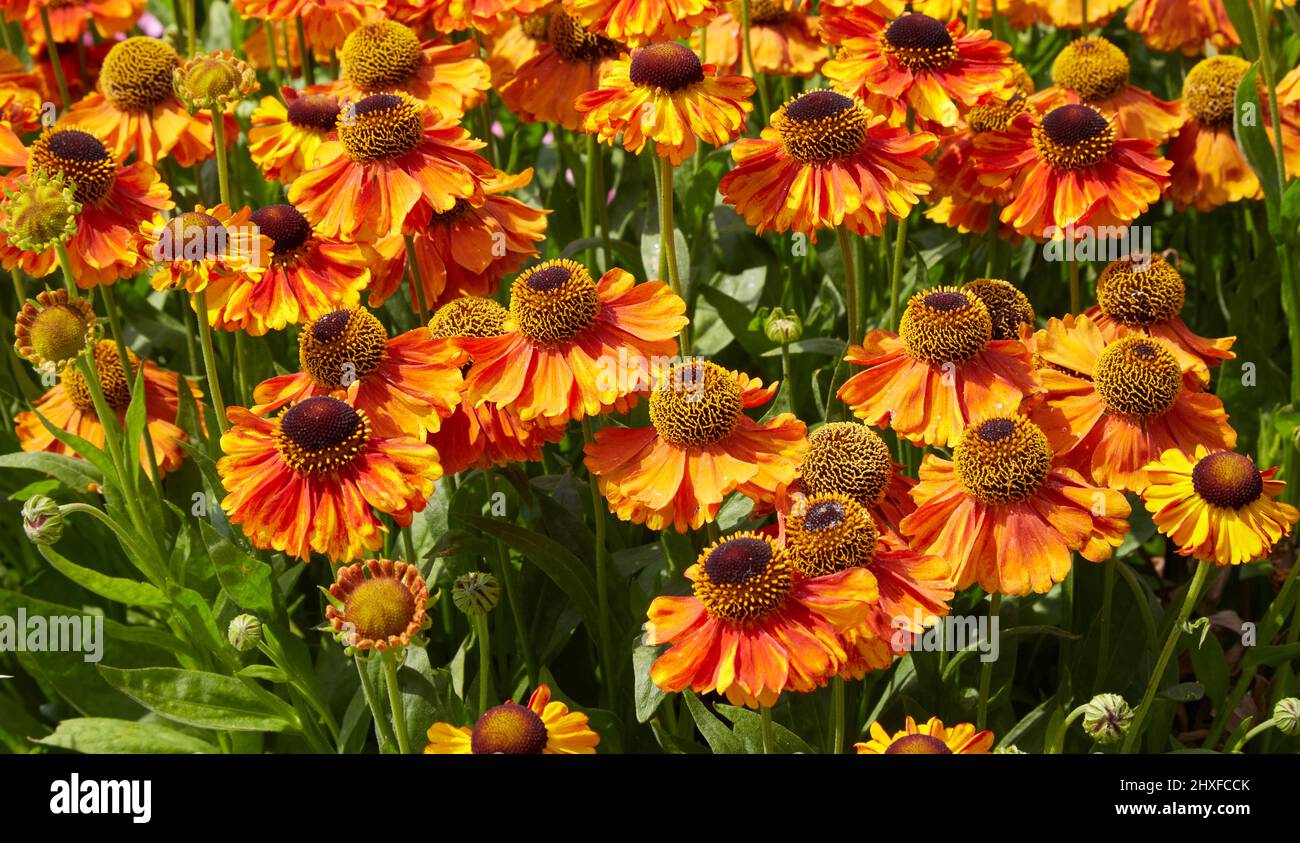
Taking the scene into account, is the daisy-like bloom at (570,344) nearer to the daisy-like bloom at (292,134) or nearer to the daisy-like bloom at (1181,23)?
the daisy-like bloom at (292,134)

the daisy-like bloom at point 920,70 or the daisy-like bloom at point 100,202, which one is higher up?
the daisy-like bloom at point 920,70

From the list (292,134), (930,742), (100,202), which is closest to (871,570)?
(930,742)

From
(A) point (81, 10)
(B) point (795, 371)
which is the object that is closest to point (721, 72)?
(B) point (795, 371)

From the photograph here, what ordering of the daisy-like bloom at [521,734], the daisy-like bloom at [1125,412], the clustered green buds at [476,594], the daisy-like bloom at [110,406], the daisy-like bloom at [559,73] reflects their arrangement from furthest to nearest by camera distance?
the daisy-like bloom at [559,73]
the daisy-like bloom at [110,406]
the daisy-like bloom at [1125,412]
the clustered green buds at [476,594]
the daisy-like bloom at [521,734]

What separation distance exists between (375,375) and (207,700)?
558mm

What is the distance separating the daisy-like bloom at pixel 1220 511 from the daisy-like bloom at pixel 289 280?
1.25 meters

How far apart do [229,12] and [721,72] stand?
198 centimetres

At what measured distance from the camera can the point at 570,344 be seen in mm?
2129

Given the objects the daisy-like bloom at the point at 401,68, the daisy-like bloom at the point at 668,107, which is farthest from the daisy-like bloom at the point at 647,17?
the daisy-like bloom at the point at 401,68

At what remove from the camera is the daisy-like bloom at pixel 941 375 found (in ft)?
6.87

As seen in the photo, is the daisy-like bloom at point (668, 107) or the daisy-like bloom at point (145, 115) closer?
the daisy-like bloom at point (668, 107)

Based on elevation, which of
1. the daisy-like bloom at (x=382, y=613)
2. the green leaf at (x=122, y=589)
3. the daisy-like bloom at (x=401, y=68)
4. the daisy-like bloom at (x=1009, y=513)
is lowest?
the green leaf at (x=122, y=589)

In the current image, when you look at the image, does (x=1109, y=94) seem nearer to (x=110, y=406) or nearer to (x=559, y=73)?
(x=559, y=73)
